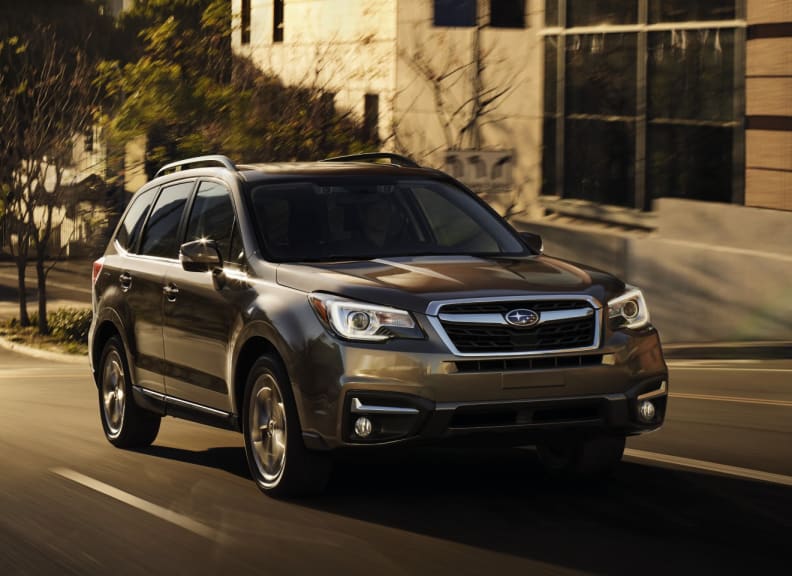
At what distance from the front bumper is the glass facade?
18.6 meters

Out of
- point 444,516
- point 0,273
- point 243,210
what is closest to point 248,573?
point 444,516

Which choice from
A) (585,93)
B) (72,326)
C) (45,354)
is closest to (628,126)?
(585,93)

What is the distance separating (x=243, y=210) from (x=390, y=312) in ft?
5.50

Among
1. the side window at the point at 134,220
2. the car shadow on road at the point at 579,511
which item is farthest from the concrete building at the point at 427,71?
the car shadow on road at the point at 579,511

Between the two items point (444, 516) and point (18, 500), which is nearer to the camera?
point (444, 516)

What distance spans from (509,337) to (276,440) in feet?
4.61

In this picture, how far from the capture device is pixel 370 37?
39.0m

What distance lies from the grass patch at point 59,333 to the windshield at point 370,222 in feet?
103

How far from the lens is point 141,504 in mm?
8664

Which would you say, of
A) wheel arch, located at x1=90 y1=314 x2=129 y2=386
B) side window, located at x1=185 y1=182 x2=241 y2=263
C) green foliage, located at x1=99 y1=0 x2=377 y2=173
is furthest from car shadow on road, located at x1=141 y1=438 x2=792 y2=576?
green foliage, located at x1=99 y1=0 x2=377 y2=173

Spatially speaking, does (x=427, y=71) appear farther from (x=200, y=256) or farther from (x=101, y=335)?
(x=200, y=256)

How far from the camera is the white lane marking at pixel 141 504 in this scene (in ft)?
25.6

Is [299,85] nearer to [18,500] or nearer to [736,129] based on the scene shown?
[736,129]

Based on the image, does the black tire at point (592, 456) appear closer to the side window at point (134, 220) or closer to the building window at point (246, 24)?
the side window at point (134, 220)
